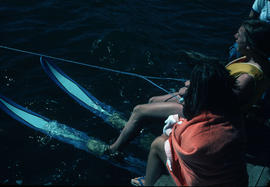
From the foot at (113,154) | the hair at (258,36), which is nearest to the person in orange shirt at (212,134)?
the hair at (258,36)

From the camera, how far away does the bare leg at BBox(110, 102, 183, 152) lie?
249 centimetres

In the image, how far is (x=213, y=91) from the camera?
170cm

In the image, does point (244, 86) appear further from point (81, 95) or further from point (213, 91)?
point (81, 95)

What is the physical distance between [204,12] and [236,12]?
846mm

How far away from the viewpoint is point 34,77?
4.24m

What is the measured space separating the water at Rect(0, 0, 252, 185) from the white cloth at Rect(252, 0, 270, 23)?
1.02 metres

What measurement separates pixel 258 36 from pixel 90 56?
124 inches

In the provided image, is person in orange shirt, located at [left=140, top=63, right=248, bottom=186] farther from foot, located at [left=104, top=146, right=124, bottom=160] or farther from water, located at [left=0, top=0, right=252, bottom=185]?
foot, located at [left=104, top=146, right=124, bottom=160]

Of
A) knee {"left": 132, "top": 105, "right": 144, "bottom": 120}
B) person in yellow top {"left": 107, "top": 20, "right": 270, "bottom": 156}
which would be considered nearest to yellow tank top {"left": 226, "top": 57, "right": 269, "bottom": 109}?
person in yellow top {"left": 107, "top": 20, "right": 270, "bottom": 156}

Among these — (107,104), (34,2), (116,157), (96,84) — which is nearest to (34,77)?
(96,84)

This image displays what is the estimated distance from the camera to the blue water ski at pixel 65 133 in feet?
9.84

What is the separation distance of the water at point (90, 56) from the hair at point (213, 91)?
0.89ft

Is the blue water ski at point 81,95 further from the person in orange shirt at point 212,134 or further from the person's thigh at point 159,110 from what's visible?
the person in orange shirt at point 212,134

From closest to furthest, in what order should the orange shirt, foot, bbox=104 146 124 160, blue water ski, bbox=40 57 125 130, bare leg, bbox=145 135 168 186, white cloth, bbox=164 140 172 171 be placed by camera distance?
the orange shirt → white cloth, bbox=164 140 172 171 → bare leg, bbox=145 135 168 186 → foot, bbox=104 146 124 160 → blue water ski, bbox=40 57 125 130
